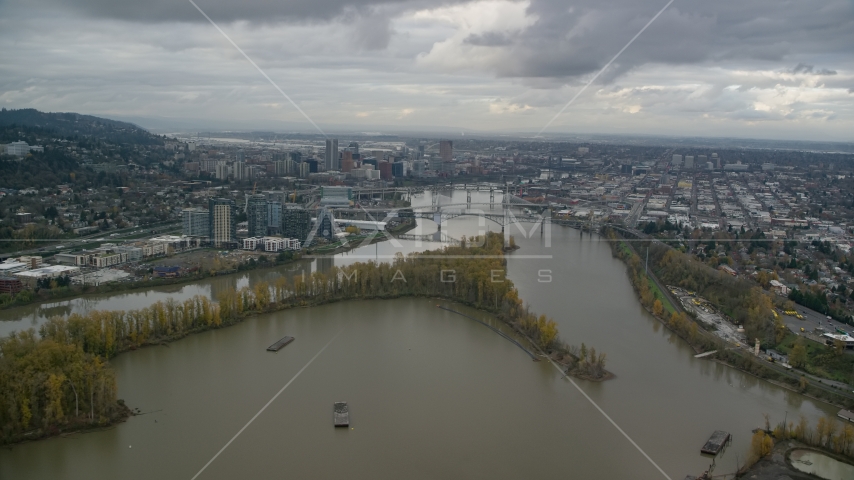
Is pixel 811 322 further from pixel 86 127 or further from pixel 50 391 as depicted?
pixel 86 127

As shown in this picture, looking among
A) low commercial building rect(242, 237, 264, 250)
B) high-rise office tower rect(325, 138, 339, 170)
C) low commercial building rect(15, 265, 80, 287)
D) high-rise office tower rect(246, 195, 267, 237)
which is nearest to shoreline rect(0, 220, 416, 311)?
low commercial building rect(15, 265, 80, 287)

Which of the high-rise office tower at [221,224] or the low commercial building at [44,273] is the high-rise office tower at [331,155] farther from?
the low commercial building at [44,273]

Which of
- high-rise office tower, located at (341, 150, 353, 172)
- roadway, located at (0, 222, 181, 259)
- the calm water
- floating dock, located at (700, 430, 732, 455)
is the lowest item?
the calm water

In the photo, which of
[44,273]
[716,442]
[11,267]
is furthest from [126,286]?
[716,442]

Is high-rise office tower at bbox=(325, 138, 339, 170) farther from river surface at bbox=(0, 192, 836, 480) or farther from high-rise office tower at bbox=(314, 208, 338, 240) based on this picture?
river surface at bbox=(0, 192, 836, 480)

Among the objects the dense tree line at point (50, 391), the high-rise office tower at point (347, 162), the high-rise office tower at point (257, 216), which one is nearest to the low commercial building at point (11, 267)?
the high-rise office tower at point (257, 216)
